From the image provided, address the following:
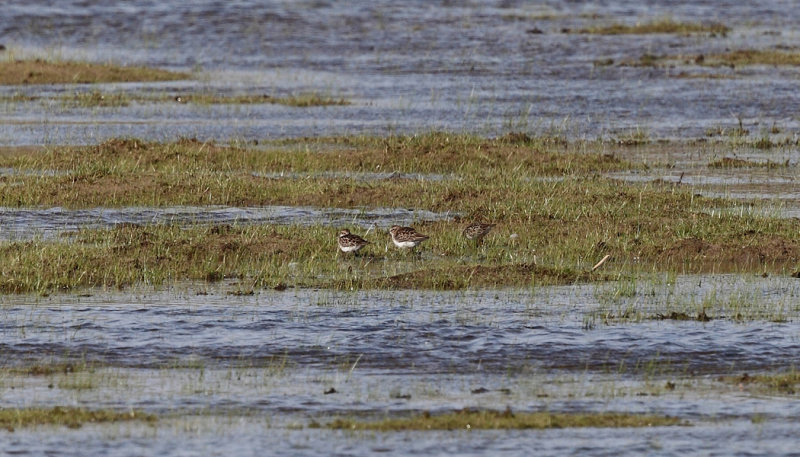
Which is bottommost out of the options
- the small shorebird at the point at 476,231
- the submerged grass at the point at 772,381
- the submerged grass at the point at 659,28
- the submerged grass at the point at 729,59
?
the submerged grass at the point at 659,28

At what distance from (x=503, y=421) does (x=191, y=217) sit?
859 cm

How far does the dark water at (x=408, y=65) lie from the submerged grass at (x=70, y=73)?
106cm

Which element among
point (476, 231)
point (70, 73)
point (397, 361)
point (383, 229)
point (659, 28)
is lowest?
point (70, 73)

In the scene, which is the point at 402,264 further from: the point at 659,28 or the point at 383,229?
the point at 659,28

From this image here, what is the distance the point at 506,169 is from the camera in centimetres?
2091

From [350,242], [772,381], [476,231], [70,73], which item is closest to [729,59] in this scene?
[70,73]

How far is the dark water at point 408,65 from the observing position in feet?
88.8

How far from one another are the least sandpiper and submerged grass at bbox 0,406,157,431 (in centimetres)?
551

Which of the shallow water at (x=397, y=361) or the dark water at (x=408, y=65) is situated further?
the dark water at (x=408, y=65)

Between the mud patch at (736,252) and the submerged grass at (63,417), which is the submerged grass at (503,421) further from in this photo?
the mud patch at (736,252)

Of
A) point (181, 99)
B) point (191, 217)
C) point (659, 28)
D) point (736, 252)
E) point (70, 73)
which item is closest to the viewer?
point (736, 252)

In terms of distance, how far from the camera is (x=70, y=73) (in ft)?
111

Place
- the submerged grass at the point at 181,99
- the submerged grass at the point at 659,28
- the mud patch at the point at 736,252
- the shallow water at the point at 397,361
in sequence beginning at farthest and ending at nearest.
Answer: the submerged grass at the point at 659,28 → the submerged grass at the point at 181,99 → the mud patch at the point at 736,252 → the shallow water at the point at 397,361

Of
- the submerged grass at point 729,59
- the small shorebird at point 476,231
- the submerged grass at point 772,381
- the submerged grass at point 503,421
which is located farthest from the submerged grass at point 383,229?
the submerged grass at point 729,59
